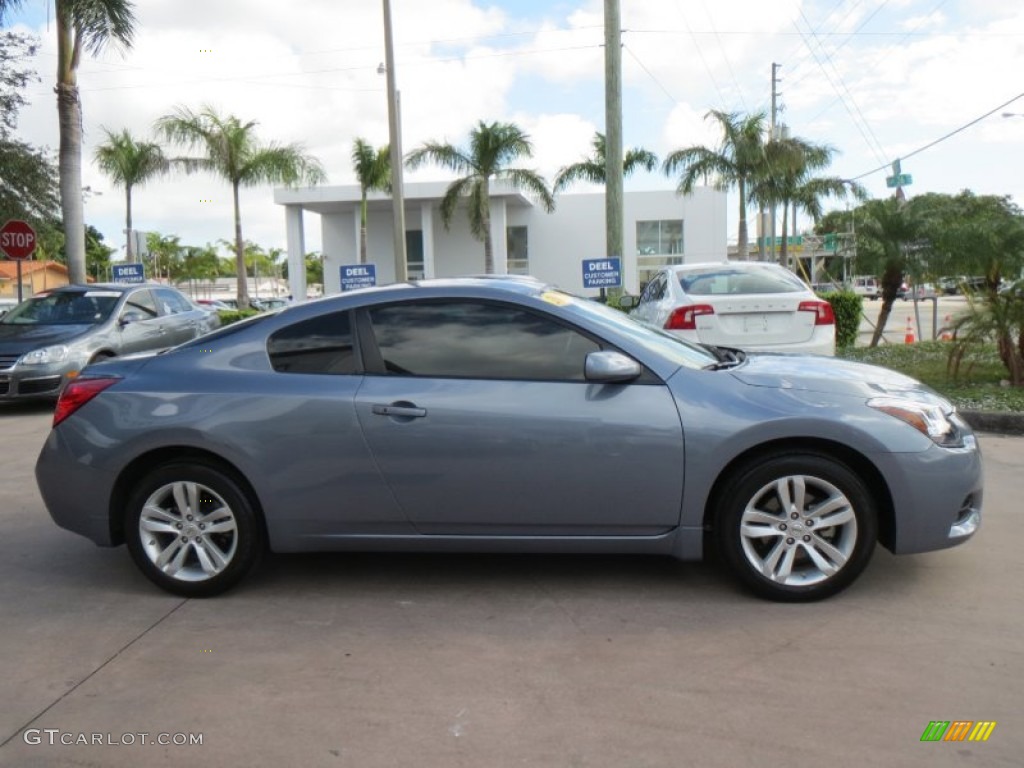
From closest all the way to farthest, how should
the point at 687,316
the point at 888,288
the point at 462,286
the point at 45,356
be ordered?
the point at 462,286, the point at 687,316, the point at 45,356, the point at 888,288

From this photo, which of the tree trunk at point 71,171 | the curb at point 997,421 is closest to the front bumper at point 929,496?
the curb at point 997,421

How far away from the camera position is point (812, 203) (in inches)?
1176

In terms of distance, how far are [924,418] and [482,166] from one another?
28527 millimetres

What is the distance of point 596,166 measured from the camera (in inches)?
1278

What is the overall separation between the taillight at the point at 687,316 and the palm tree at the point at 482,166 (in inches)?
928

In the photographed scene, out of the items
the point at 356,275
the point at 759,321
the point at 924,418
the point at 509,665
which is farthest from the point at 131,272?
the point at 924,418

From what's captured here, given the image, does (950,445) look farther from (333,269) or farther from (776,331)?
(333,269)

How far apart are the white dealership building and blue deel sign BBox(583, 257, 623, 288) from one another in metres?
22.5

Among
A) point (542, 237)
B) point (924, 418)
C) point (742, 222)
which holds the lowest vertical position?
point (924, 418)

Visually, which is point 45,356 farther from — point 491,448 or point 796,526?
point 796,526

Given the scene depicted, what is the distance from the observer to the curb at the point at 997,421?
7.73 meters

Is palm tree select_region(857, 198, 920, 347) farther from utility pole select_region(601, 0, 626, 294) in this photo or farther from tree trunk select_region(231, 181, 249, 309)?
tree trunk select_region(231, 181, 249, 309)

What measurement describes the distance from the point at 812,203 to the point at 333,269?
21.4 metres

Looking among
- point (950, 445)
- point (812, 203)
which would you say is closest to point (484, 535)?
point (950, 445)
